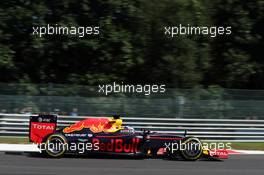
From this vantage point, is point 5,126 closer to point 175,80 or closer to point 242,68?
point 175,80

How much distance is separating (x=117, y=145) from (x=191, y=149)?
1913 mm

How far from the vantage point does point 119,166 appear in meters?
13.0

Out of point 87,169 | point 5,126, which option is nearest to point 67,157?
point 87,169

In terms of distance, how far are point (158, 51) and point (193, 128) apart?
17.3ft

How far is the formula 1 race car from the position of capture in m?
14.4
